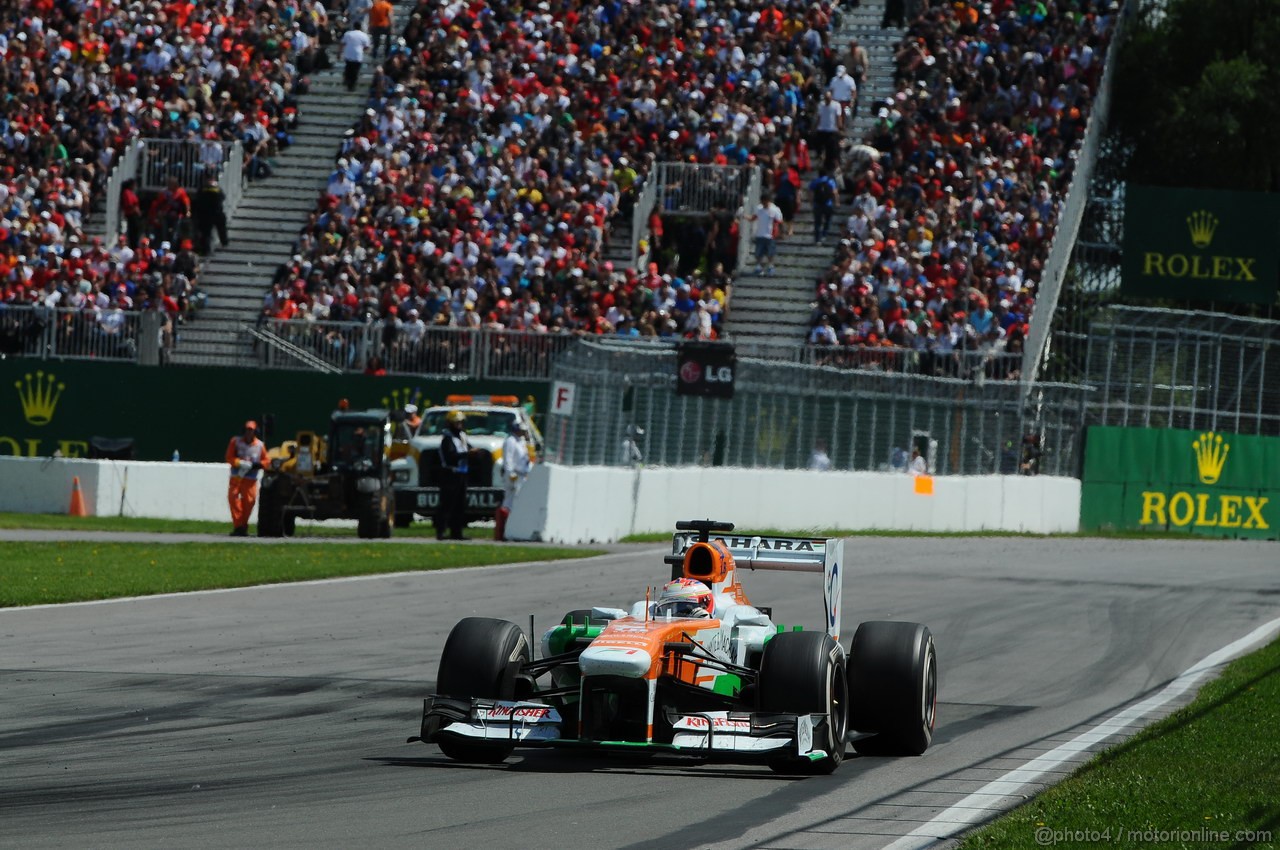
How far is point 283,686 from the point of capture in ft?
42.0

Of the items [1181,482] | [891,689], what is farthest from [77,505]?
[891,689]

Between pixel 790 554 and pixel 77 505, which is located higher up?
pixel 790 554

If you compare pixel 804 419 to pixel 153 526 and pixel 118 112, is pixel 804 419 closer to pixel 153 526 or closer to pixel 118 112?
pixel 153 526

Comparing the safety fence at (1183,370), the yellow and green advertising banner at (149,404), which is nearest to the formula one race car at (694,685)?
the safety fence at (1183,370)

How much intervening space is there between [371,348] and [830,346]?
8154mm

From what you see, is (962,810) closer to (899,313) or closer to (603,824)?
(603,824)

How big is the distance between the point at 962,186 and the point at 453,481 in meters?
13.7

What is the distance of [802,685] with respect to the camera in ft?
31.6

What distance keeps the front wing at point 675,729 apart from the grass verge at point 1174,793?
1.15 meters

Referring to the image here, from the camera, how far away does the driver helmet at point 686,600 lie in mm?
10297

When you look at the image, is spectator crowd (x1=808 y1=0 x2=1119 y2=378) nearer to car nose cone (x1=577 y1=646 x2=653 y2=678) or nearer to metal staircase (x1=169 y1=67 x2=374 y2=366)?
metal staircase (x1=169 y1=67 x2=374 y2=366)

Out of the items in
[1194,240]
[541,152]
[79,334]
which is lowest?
[79,334]

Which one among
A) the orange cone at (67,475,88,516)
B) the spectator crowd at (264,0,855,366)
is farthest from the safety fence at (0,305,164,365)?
the orange cone at (67,475,88,516)

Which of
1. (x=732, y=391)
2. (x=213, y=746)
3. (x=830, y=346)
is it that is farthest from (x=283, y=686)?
(x=830, y=346)
